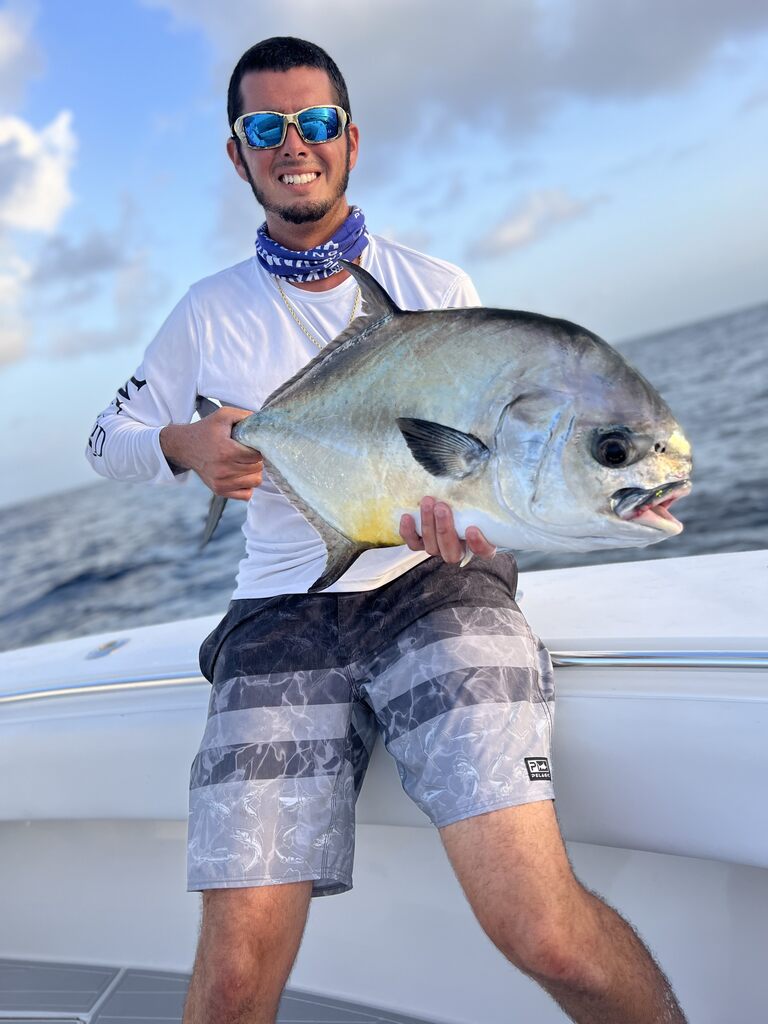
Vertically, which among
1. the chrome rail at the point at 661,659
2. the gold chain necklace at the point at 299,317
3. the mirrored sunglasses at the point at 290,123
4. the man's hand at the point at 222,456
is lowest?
the chrome rail at the point at 661,659

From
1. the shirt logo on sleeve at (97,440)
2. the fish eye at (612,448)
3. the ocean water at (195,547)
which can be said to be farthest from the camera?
the ocean water at (195,547)

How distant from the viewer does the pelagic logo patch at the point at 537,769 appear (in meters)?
1.74

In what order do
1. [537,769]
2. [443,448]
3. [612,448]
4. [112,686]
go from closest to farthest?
[612,448] → [443,448] → [537,769] → [112,686]

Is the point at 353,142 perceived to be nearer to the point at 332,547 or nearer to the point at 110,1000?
the point at 332,547

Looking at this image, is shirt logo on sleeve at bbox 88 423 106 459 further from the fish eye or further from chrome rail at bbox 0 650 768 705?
the fish eye

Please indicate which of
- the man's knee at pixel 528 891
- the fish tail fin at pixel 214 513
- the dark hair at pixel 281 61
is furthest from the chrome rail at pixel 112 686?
the dark hair at pixel 281 61

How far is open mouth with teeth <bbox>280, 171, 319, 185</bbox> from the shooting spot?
2232 millimetres

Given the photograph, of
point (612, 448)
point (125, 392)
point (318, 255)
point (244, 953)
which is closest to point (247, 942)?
point (244, 953)

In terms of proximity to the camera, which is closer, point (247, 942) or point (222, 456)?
point (247, 942)

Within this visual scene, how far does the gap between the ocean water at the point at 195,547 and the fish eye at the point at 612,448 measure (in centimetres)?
269

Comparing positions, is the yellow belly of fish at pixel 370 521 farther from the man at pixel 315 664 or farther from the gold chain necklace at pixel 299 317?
the gold chain necklace at pixel 299 317

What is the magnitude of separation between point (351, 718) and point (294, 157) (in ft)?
4.40

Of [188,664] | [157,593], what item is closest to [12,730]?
[188,664]

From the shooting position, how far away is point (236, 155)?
2.40 meters
